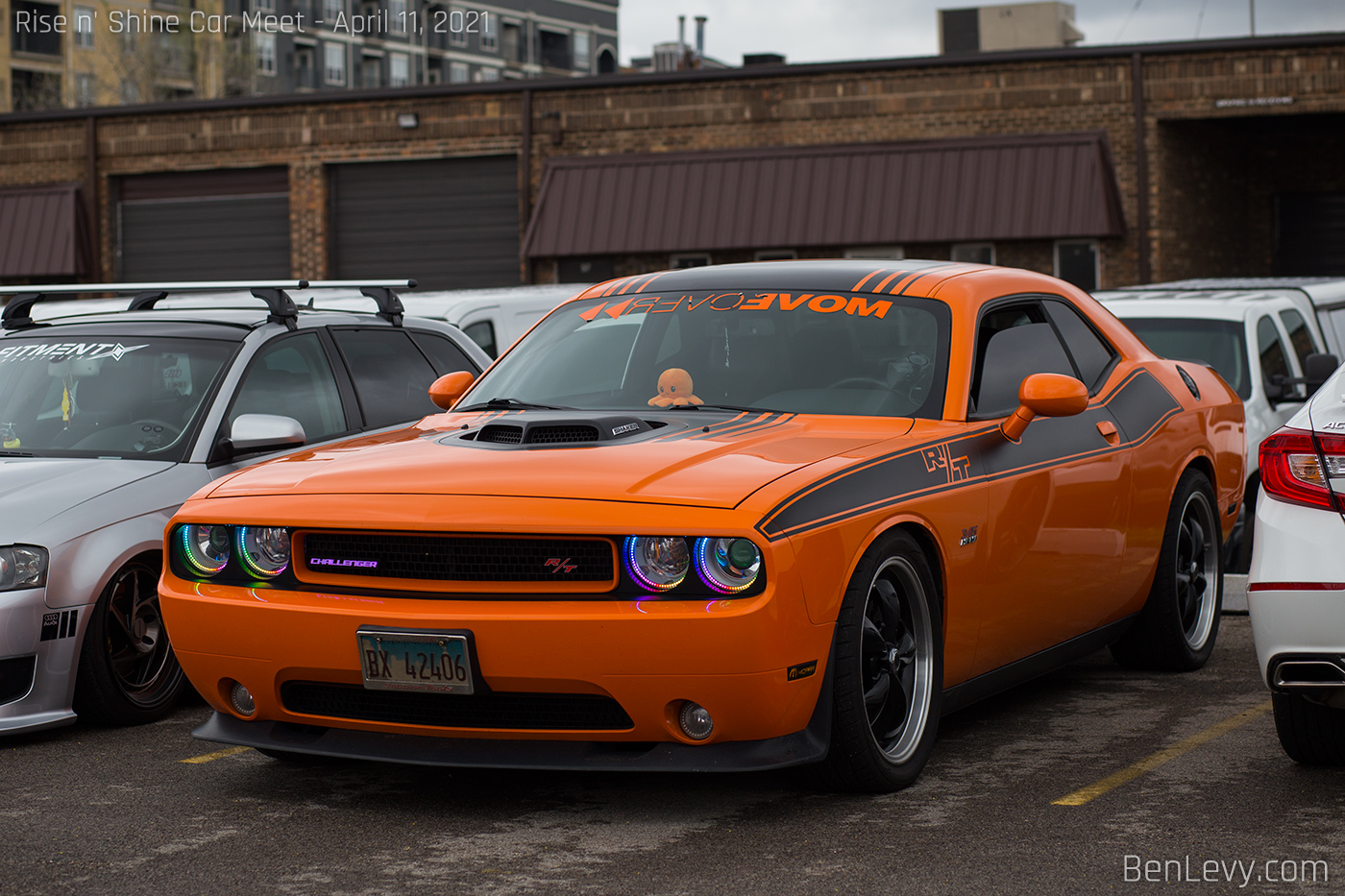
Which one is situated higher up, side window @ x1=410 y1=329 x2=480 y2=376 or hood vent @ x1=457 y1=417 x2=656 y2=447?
side window @ x1=410 y1=329 x2=480 y2=376

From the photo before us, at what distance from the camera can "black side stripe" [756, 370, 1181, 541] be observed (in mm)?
4473

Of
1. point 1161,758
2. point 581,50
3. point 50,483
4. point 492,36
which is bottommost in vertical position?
point 1161,758

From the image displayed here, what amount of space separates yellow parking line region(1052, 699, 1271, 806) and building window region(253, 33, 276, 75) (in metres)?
76.8

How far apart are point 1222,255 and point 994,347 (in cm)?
2387

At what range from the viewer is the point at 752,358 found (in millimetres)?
5676

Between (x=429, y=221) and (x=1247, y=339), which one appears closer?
(x=1247, y=339)

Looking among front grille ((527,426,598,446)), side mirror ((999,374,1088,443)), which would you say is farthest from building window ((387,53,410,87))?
front grille ((527,426,598,446))

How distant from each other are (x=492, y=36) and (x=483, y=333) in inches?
2963

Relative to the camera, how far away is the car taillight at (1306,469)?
4427mm

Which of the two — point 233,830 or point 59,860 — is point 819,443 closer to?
point 233,830

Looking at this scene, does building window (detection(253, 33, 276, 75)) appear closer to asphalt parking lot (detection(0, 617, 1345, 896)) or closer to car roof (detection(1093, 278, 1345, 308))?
car roof (detection(1093, 278, 1345, 308))

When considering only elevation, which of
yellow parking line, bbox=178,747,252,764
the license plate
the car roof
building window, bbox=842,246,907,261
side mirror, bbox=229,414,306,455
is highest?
building window, bbox=842,246,907,261

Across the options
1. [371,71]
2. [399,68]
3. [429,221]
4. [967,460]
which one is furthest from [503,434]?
[371,71]

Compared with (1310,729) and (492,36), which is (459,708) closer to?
(1310,729)
